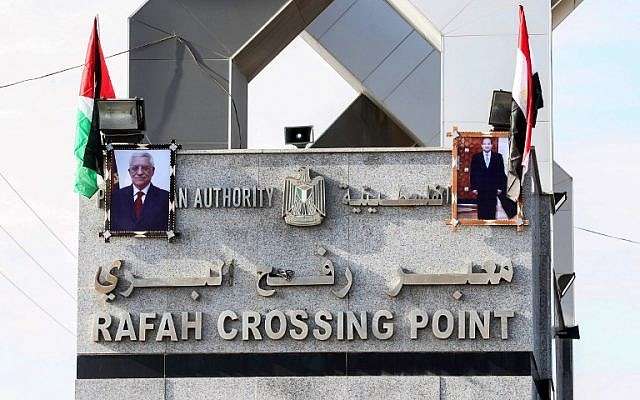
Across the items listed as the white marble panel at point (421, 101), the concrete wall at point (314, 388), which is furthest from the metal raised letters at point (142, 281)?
the white marble panel at point (421, 101)

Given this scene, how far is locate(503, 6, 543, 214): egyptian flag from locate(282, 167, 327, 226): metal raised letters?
242cm

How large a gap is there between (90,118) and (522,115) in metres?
5.65

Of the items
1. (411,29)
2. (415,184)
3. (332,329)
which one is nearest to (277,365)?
(332,329)

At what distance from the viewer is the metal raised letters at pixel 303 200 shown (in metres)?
25.1

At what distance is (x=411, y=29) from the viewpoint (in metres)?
35.9

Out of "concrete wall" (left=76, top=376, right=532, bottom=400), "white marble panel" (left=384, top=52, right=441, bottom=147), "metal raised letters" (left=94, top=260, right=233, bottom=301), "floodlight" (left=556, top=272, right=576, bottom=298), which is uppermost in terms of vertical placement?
"white marble panel" (left=384, top=52, right=441, bottom=147)

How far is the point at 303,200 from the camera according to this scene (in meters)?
25.2

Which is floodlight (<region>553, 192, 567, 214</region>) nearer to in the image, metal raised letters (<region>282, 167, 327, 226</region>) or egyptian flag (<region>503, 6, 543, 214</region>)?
egyptian flag (<region>503, 6, 543, 214</region>)

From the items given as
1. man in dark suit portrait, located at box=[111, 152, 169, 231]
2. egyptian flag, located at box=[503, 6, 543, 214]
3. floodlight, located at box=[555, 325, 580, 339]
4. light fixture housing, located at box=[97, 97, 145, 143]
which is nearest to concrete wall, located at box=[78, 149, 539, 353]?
man in dark suit portrait, located at box=[111, 152, 169, 231]

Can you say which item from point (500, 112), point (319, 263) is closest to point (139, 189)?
point (319, 263)

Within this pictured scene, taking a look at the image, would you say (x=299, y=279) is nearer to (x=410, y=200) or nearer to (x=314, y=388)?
(x=314, y=388)

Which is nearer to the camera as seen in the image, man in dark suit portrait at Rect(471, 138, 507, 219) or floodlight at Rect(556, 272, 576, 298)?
man in dark suit portrait at Rect(471, 138, 507, 219)

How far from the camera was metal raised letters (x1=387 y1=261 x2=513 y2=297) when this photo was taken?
2480 cm

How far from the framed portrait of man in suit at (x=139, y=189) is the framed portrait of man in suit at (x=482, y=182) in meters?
3.70
